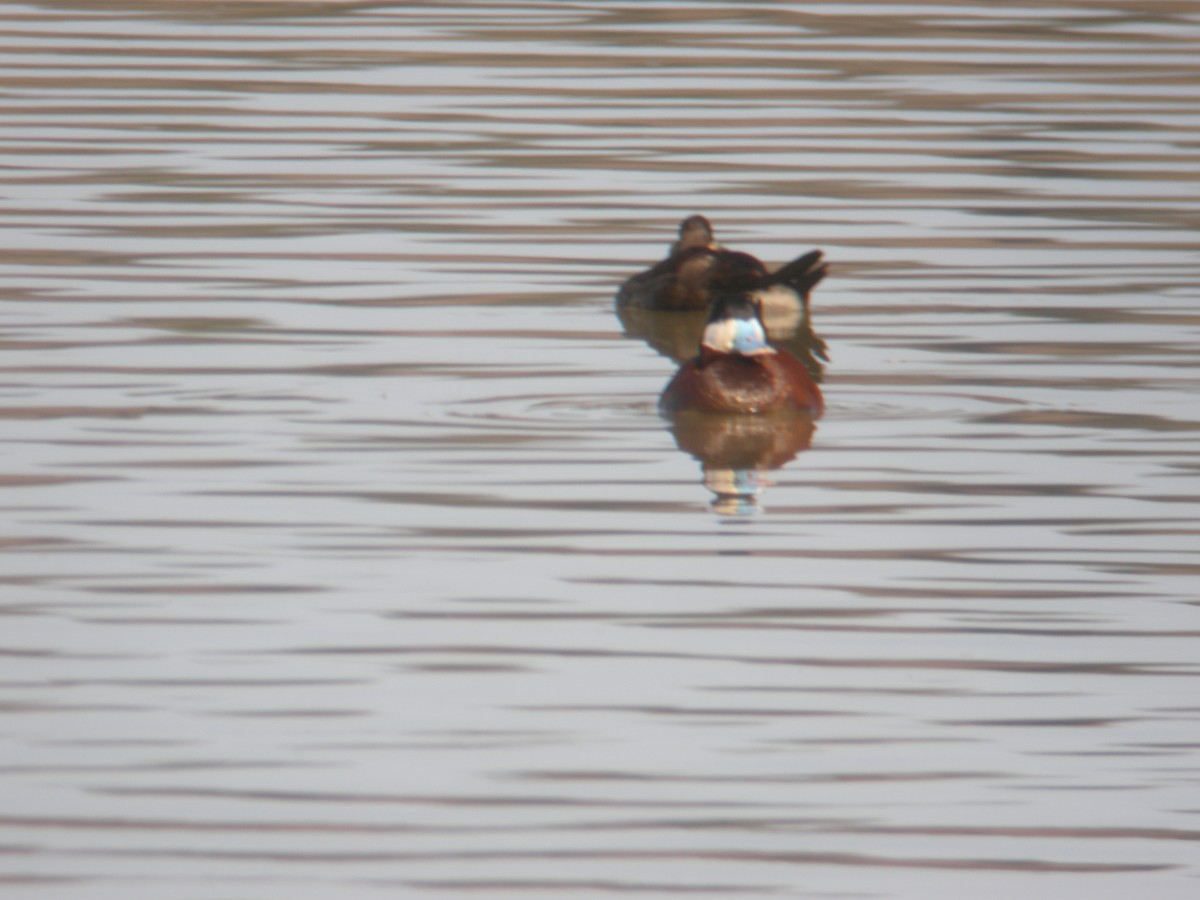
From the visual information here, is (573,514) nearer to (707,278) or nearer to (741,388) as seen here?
(741,388)

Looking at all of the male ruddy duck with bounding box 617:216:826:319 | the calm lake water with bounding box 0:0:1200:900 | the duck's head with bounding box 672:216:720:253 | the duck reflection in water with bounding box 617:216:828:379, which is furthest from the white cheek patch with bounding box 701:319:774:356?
the duck's head with bounding box 672:216:720:253

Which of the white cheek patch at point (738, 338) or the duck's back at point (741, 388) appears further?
the white cheek patch at point (738, 338)

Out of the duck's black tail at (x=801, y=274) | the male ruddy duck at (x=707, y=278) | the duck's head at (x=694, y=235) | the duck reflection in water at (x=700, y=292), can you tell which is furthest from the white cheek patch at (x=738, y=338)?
the duck's head at (x=694, y=235)

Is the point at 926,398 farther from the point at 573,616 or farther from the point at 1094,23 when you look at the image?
the point at 1094,23

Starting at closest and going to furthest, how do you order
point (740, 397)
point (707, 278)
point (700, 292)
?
point (740, 397), point (707, 278), point (700, 292)

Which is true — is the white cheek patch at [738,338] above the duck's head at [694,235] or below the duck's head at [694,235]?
below

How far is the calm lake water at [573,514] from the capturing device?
573 cm

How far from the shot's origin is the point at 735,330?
10.5 metres

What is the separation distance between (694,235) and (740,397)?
3.18 metres

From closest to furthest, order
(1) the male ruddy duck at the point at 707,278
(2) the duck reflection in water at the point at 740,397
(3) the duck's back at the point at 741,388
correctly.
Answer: (2) the duck reflection in water at the point at 740,397
(3) the duck's back at the point at 741,388
(1) the male ruddy duck at the point at 707,278

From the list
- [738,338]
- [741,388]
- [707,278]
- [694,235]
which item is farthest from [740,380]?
[694,235]

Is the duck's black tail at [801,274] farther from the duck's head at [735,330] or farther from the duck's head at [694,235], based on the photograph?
the duck's head at [735,330]

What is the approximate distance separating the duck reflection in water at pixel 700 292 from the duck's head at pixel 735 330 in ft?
4.68

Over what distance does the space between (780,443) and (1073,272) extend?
401cm
